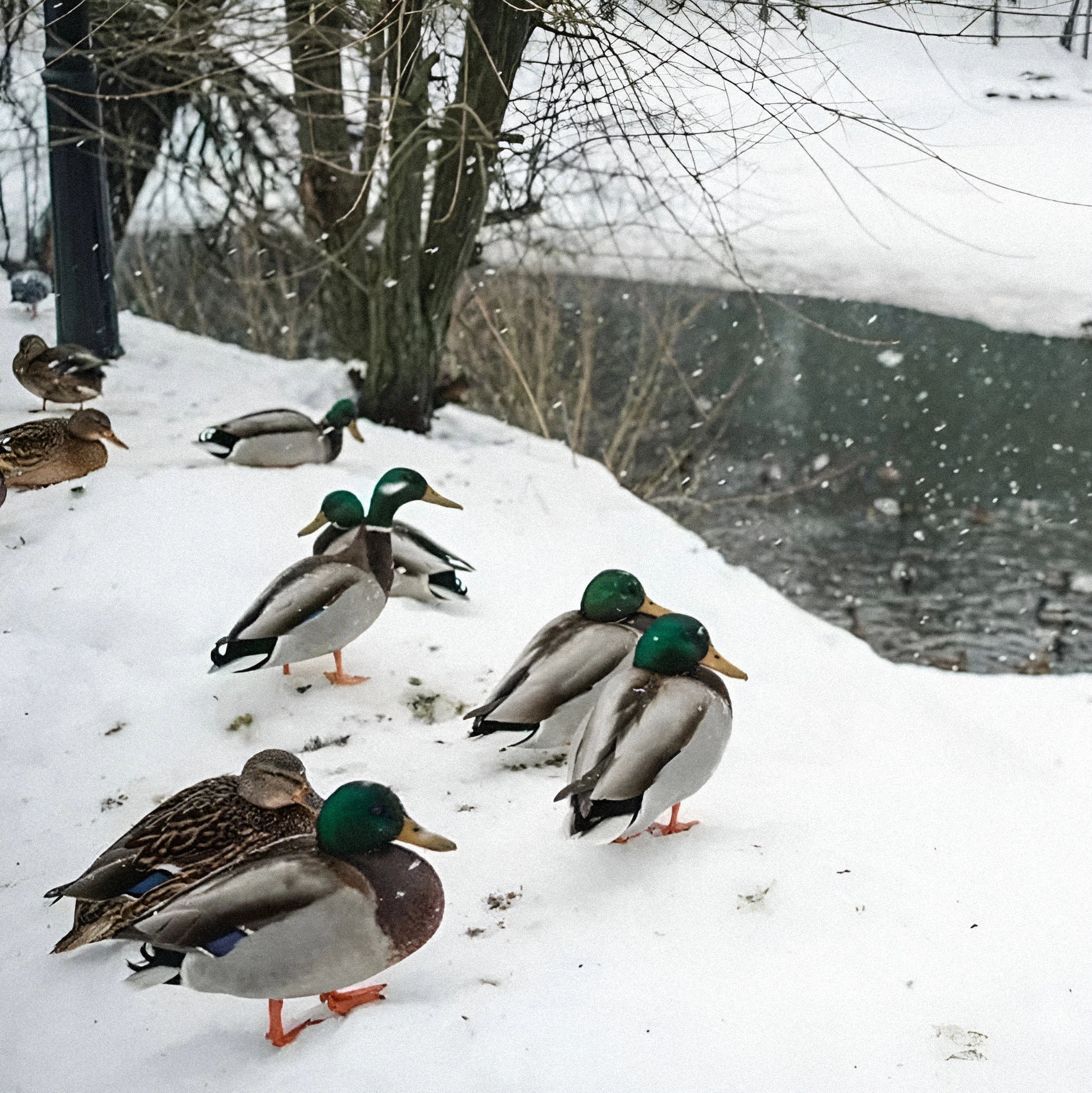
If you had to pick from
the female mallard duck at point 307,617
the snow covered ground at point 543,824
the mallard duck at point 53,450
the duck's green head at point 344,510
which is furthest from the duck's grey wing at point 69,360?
the female mallard duck at point 307,617

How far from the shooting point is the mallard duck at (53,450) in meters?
4.51

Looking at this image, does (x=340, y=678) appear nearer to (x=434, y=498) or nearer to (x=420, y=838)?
(x=434, y=498)

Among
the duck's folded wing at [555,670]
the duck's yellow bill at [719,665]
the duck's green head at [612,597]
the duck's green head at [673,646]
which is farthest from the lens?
the duck's green head at [612,597]

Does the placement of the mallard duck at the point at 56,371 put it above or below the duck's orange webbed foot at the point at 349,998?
above

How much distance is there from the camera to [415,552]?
4.14 metres

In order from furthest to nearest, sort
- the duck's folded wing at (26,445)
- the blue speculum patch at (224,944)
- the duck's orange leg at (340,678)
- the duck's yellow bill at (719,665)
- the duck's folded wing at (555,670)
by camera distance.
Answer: the duck's folded wing at (26,445) → the duck's orange leg at (340,678) → the duck's folded wing at (555,670) → the duck's yellow bill at (719,665) → the blue speculum patch at (224,944)

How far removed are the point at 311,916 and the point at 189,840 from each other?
1.78ft

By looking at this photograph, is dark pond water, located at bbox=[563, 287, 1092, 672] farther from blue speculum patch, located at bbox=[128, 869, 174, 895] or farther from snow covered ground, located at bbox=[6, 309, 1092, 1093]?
blue speculum patch, located at bbox=[128, 869, 174, 895]

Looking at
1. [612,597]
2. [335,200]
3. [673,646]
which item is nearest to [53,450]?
[612,597]

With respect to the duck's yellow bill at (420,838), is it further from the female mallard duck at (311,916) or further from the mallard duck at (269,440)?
the mallard duck at (269,440)

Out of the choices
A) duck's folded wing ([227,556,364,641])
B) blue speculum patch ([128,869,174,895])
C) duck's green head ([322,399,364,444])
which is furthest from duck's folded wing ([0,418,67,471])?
blue speculum patch ([128,869,174,895])

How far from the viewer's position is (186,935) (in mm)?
2055

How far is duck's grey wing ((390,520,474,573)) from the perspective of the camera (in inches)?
163

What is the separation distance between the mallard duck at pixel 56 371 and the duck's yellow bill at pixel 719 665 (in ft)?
11.3
